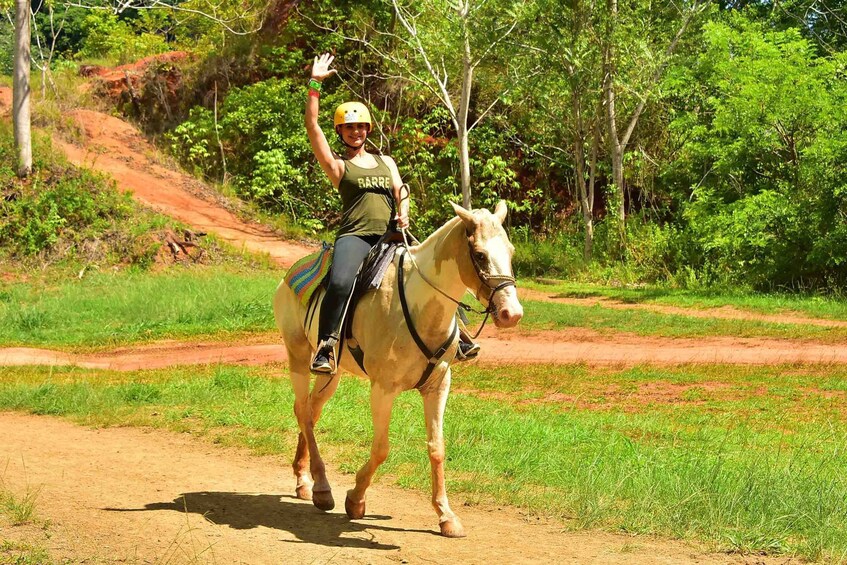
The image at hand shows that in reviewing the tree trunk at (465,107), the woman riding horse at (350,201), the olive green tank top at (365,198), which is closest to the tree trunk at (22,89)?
the tree trunk at (465,107)

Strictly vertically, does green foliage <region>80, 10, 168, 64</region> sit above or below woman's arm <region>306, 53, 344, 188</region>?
above

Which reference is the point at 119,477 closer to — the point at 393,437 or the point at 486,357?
the point at 393,437

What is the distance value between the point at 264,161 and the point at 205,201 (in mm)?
2305

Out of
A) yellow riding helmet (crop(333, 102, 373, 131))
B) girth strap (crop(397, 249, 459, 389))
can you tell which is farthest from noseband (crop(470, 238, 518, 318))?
yellow riding helmet (crop(333, 102, 373, 131))

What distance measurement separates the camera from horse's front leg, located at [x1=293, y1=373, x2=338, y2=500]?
8.02 metres

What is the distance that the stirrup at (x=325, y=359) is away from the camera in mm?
7203

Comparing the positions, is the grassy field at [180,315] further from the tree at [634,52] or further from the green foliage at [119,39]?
the green foliage at [119,39]

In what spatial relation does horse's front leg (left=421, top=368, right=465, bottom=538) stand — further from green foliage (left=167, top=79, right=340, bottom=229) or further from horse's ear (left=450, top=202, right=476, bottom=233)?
green foliage (left=167, top=79, right=340, bottom=229)

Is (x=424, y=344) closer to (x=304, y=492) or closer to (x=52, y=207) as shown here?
(x=304, y=492)

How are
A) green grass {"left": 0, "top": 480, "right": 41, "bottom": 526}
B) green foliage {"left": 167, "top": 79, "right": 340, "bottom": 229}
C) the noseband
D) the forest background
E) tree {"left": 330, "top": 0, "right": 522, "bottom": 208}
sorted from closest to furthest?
the noseband, green grass {"left": 0, "top": 480, "right": 41, "bottom": 526}, the forest background, tree {"left": 330, "top": 0, "right": 522, "bottom": 208}, green foliage {"left": 167, "top": 79, "right": 340, "bottom": 229}

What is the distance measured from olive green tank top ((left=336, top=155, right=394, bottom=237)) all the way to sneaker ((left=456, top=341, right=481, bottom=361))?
103cm

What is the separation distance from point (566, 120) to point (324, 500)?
22104 millimetres

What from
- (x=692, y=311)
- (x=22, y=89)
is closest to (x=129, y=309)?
(x=22, y=89)

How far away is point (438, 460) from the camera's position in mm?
6957
